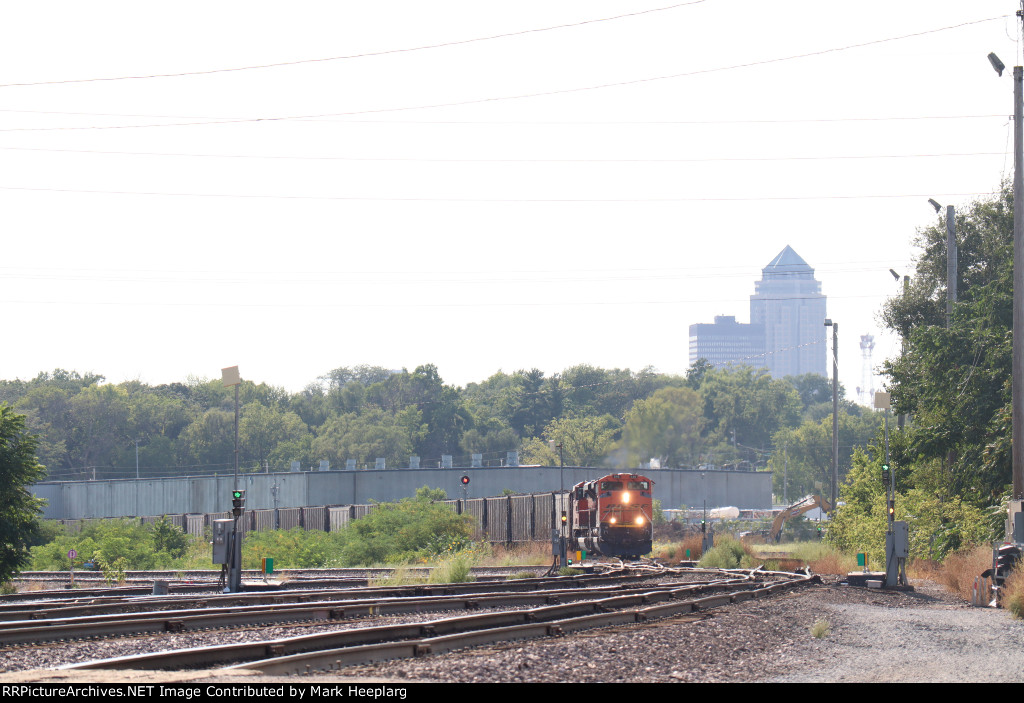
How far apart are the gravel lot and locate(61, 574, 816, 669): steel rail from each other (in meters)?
0.51

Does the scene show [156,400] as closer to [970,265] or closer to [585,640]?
[970,265]

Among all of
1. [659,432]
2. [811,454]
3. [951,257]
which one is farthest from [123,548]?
[811,454]

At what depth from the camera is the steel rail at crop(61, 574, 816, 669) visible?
35.0 ft

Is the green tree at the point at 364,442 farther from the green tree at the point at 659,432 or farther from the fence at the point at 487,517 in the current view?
the fence at the point at 487,517

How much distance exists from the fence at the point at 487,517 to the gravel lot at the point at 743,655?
29.1 m

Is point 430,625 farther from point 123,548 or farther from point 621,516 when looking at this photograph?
point 123,548

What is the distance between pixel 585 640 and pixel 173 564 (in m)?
38.9

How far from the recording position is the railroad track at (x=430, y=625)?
10781 mm

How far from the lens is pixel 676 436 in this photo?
4139 inches

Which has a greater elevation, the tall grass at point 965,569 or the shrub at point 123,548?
the tall grass at point 965,569

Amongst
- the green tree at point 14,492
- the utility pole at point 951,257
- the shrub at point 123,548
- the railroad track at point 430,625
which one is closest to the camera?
the railroad track at point 430,625

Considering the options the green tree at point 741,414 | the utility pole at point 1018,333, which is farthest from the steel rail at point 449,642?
the green tree at point 741,414

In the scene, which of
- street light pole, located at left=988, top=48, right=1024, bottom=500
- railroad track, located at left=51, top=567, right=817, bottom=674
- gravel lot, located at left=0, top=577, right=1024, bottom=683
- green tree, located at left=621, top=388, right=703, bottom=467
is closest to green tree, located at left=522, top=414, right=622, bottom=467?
green tree, located at left=621, top=388, right=703, bottom=467

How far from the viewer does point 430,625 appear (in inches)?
543
